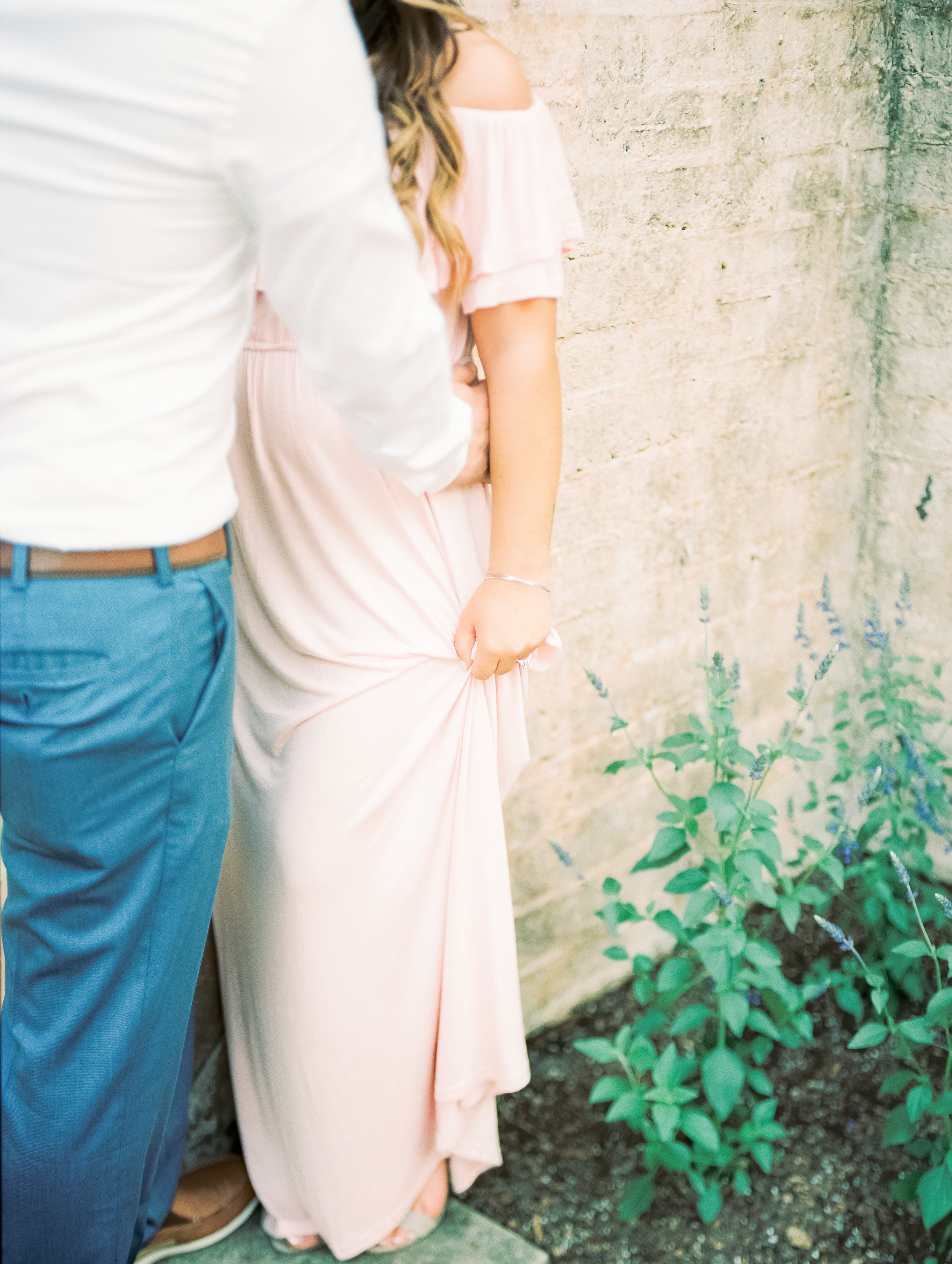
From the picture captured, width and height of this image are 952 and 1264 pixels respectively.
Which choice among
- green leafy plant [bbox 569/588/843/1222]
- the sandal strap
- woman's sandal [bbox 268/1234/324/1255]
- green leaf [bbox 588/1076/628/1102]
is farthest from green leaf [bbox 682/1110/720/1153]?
woman's sandal [bbox 268/1234/324/1255]

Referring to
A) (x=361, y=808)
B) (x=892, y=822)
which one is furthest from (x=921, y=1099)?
(x=361, y=808)

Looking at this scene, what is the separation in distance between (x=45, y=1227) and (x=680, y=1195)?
119 centimetres

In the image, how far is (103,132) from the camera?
3.31 ft

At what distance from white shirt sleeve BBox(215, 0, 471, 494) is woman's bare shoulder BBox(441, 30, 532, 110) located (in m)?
0.32

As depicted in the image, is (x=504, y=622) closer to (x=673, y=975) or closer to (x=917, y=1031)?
(x=673, y=975)

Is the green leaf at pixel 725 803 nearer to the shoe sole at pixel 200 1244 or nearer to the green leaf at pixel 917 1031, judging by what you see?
the green leaf at pixel 917 1031

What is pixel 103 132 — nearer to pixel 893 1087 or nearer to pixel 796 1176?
pixel 893 1087

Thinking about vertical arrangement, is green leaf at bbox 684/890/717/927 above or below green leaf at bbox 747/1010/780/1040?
above

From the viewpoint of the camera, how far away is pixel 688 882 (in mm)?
2008

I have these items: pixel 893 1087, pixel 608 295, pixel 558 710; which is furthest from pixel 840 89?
pixel 893 1087

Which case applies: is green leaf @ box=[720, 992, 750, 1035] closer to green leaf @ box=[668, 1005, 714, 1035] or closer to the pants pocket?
green leaf @ box=[668, 1005, 714, 1035]

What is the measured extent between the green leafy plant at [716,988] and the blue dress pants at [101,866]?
76 cm

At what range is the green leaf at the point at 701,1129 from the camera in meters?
1.86

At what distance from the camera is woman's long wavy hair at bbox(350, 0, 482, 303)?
4.37 feet
